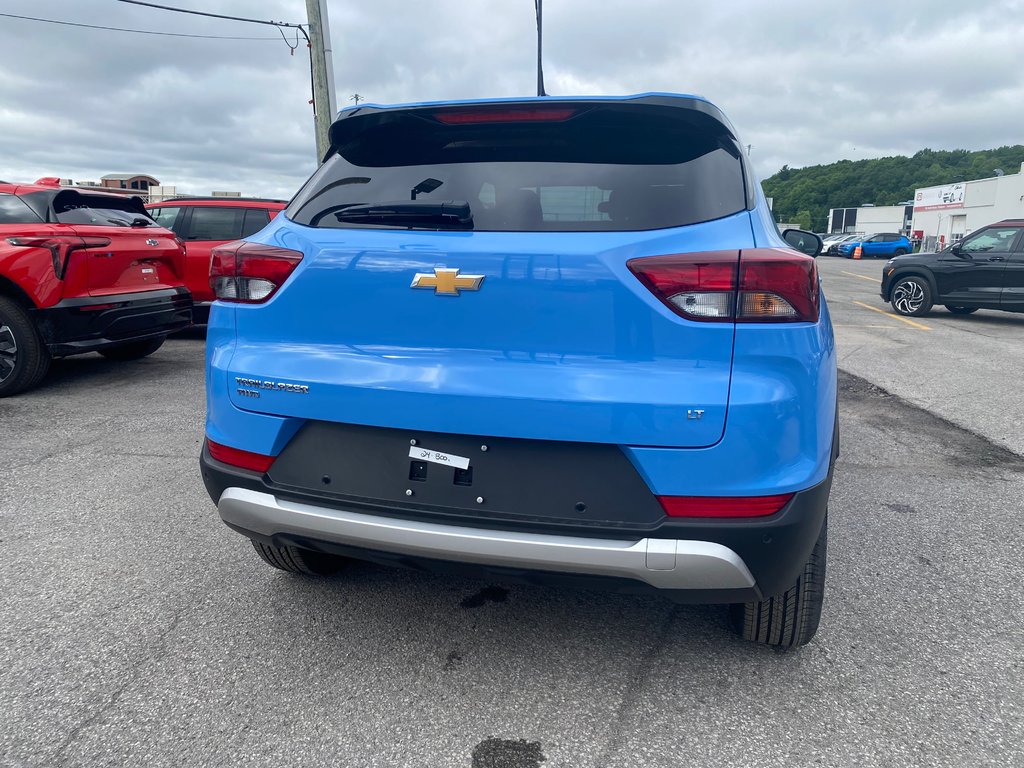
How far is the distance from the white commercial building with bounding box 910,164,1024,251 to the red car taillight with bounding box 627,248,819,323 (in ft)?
168

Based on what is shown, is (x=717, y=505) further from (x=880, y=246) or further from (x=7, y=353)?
(x=880, y=246)

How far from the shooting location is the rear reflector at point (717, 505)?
72.1 inches

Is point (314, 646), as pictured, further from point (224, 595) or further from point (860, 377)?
point (860, 377)

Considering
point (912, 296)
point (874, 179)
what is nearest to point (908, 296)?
point (912, 296)

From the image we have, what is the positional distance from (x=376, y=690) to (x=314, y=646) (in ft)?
1.11

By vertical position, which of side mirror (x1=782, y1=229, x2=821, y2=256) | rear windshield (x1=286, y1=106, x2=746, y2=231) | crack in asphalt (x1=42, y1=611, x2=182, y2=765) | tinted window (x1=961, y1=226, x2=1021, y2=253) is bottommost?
crack in asphalt (x1=42, y1=611, x2=182, y2=765)

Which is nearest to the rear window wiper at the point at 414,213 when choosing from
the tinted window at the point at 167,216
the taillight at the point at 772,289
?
the taillight at the point at 772,289

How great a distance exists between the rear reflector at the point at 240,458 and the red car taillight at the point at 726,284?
4.00 feet

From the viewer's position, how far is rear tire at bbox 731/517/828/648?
222cm

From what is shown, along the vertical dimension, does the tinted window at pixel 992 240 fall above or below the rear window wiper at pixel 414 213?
below

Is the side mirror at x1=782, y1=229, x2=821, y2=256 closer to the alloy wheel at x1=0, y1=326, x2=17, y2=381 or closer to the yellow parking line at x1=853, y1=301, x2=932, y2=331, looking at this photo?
the alloy wheel at x1=0, y1=326, x2=17, y2=381

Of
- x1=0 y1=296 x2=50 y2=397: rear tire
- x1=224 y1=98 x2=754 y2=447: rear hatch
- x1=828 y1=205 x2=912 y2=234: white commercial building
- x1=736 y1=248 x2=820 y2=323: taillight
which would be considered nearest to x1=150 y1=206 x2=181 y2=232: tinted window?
x1=0 y1=296 x2=50 y2=397: rear tire

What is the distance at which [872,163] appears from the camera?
103250 millimetres

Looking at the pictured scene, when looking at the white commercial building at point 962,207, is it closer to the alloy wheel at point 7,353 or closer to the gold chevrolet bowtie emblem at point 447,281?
the alloy wheel at point 7,353
